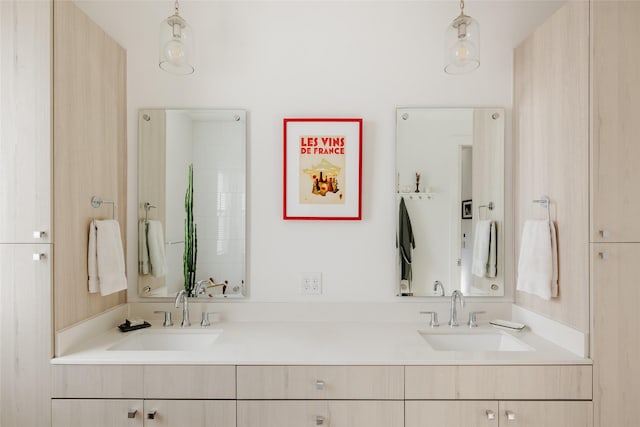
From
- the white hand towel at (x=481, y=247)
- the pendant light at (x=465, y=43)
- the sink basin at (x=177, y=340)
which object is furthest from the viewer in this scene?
the white hand towel at (x=481, y=247)

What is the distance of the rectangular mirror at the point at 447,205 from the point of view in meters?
2.15

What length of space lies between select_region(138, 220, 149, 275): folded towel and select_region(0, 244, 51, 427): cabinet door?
571mm

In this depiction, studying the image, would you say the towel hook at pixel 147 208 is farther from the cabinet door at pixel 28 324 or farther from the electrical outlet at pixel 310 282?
the electrical outlet at pixel 310 282

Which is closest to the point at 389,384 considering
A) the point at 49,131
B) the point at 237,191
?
the point at 237,191

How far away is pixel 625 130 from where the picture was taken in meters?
1.57

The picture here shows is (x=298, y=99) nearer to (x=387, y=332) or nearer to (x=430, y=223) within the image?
(x=430, y=223)

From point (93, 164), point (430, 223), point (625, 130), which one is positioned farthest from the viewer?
point (430, 223)

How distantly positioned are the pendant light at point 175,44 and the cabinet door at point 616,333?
6.39 feet

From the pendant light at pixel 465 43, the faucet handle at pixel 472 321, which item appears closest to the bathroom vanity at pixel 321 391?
the faucet handle at pixel 472 321

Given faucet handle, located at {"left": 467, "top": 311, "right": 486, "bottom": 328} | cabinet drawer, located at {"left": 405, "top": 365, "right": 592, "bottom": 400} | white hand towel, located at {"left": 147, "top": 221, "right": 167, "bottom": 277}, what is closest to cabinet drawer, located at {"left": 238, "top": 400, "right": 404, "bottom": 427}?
cabinet drawer, located at {"left": 405, "top": 365, "right": 592, "bottom": 400}

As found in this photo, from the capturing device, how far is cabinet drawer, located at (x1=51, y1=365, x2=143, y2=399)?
1.59 metres

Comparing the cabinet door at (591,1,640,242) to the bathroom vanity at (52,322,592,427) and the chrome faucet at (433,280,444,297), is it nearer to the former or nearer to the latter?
the bathroom vanity at (52,322,592,427)

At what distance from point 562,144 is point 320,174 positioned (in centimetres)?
116

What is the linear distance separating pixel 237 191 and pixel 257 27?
3.02ft
